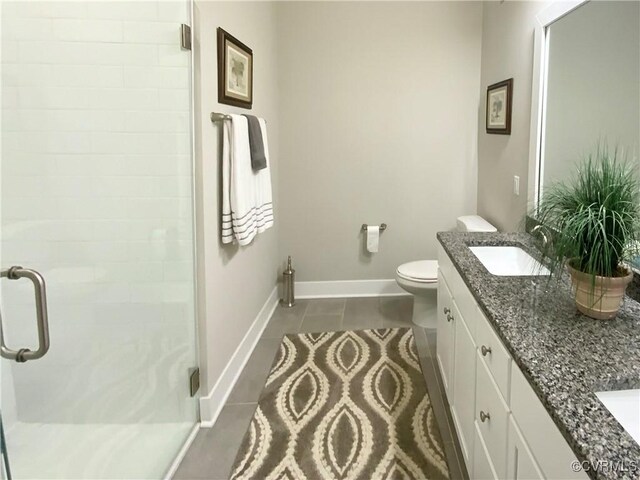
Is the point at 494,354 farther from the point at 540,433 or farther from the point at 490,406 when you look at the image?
the point at 540,433

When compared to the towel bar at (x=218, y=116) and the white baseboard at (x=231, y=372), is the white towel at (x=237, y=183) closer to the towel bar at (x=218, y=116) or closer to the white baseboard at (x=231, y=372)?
the towel bar at (x=218, y=116)

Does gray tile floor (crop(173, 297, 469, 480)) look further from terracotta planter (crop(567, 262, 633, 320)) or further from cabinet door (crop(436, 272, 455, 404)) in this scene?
terracotta planter (crop(567, 262, 633, 320))

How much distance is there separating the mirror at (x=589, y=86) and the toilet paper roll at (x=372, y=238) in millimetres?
1501

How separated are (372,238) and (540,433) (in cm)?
283

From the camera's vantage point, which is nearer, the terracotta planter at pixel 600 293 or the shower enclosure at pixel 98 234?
the terracotta planter at pixel 600 293

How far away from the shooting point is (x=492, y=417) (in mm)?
1398

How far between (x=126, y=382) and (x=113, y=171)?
870 millimetres

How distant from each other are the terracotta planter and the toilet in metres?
1.77

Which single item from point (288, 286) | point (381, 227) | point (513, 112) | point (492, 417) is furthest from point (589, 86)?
point (288, 286)

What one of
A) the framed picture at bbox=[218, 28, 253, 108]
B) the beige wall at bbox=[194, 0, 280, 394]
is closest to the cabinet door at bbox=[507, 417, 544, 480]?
the beige wall at bbox=[194, 0, 280, 394]

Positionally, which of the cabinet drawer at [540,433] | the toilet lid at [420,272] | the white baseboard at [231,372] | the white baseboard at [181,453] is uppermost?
the cabinet drawer at [540,433]

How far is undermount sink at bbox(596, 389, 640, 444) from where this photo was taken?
3.26 ft

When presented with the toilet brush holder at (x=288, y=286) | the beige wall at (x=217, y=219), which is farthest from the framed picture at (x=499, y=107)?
the toilet brush holder at (x=288, y=286)

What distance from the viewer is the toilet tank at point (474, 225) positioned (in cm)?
317
